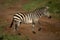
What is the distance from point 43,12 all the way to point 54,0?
4910 mm

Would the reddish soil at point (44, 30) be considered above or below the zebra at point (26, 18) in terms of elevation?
below

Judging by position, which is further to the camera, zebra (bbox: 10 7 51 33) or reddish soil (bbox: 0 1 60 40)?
zebra (bbox: 10 7 51 33)

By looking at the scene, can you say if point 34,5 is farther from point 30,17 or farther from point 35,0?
point 30,17

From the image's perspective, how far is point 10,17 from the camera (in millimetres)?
14719

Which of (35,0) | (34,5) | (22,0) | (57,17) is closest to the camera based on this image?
(57,17)

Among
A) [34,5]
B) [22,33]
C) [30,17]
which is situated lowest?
[22,33]

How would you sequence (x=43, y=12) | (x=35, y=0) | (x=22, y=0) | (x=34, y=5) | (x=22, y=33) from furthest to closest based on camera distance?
(x=22, y=0)
(x=35, y=0)
(x=34, y=5)
(x=43, y=12)
(x=22, y=33)

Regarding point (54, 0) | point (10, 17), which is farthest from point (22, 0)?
point (10, 17)

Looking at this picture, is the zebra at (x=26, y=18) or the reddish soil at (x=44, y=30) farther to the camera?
the zebra at (x=26, y=18)

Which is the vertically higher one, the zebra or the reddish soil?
the zebra

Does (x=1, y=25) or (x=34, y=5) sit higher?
(x=34, y=5)

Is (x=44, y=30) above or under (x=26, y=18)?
under

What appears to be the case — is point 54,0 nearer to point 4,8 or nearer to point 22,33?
point 4,8

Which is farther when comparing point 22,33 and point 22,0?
Result: point 22,0
